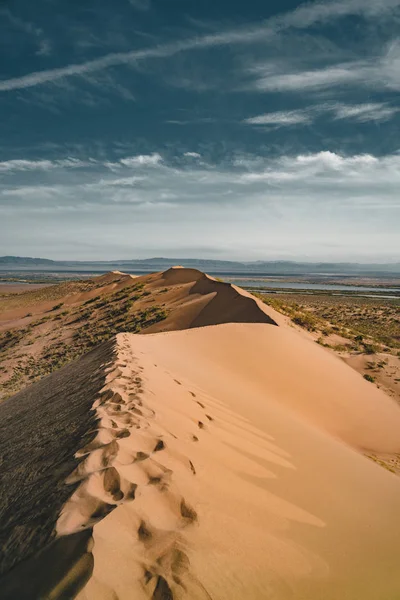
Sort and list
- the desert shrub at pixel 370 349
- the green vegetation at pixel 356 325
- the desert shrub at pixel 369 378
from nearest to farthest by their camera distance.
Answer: the desert shrub at pixel 369 378 → the desert shrub at pixel 370 349 → the green vegetation at pixel 356 325

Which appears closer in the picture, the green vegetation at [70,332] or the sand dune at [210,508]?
the sand dune at [210,508]

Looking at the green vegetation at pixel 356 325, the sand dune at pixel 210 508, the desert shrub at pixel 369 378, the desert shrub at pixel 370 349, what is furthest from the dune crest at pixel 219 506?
the green vegetation at pixel 356 325

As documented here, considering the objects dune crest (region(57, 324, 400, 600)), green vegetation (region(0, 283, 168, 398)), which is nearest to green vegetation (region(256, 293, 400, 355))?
green vegetation (region(0, 283, 168, 398))

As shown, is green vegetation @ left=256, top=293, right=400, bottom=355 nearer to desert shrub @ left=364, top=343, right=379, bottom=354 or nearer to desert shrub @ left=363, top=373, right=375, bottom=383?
desert shrub @ left=364, top=343, right=379, bottom=354

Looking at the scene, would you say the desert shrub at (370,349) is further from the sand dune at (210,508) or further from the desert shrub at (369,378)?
the sand dune at (210,508)

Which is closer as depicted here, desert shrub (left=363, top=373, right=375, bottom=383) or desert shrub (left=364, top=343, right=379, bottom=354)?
desert shrub (left=363, top=373, right=375, bottom=383)

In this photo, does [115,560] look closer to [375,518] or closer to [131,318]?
[375,518]

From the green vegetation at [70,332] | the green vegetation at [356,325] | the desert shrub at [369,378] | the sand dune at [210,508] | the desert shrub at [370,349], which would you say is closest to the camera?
the sand dune at [210,508]

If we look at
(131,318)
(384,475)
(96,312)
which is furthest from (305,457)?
(96,312)

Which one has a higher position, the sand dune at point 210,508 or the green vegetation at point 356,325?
the sand dune at point 210,508
